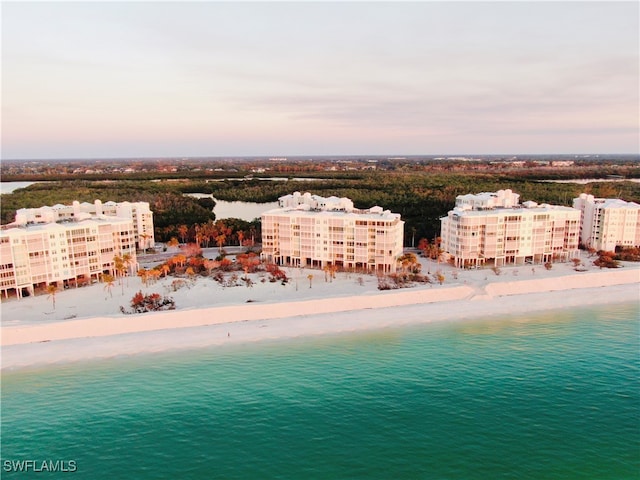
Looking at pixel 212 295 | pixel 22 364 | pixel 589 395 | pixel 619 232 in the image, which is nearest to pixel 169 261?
pixel 212 295

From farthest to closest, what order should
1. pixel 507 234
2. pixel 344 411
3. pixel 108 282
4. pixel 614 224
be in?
1. pixel 614 224
2. pixel 507 234
3. pixel 108 282
4. pixel 344 411

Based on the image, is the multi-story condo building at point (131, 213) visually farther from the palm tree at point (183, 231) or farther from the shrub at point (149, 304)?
the shrub at point (149, 304)

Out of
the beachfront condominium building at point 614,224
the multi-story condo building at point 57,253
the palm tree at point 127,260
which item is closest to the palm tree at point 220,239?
the multi-story condo building at point 57,253

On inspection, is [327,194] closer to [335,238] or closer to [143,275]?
[335,238]

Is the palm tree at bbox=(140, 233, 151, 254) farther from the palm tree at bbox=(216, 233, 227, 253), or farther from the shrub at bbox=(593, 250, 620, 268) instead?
the shrub at bbox=(593, 250, 620, 268)

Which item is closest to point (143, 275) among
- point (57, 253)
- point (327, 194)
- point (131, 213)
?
point (57, 253)

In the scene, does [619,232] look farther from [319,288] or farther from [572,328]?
[319,288]
